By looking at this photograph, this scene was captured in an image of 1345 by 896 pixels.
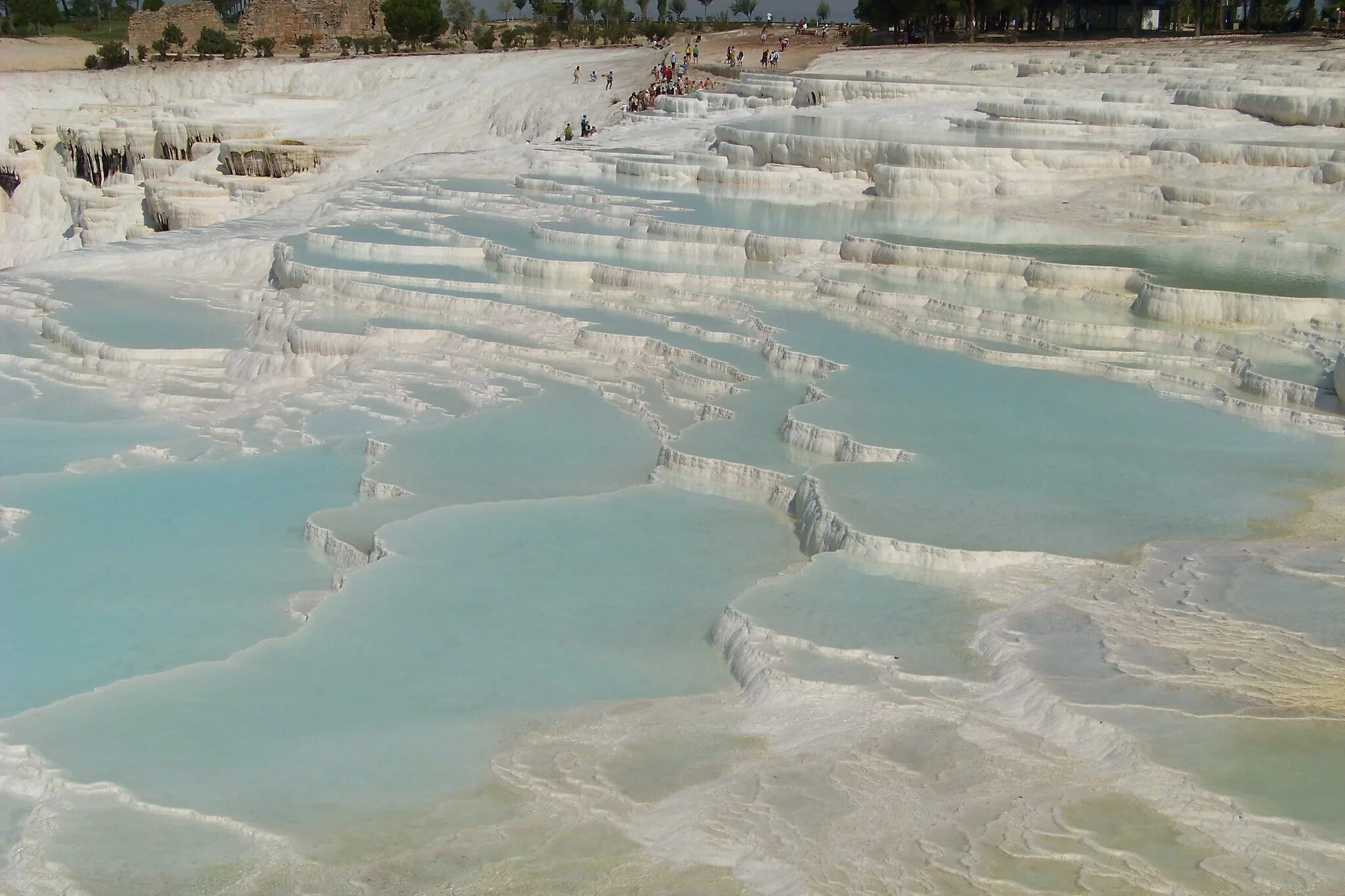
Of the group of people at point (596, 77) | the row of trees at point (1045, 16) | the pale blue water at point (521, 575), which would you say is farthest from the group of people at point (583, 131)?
the pale blue water at point (521, 575)

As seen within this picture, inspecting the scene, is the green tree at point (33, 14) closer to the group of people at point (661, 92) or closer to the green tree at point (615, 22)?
the green tree at point (615, 22)

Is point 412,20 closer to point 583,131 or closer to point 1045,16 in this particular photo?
point 583,131

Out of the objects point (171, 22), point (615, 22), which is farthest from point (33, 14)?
point (615, 22)

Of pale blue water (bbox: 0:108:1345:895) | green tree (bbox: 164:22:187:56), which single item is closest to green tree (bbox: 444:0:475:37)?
green tree (bbox: 164:22:187:56)

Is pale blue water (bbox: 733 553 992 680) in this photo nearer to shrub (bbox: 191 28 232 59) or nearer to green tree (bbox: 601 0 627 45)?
green tree (bbox: 601 0 627 45)

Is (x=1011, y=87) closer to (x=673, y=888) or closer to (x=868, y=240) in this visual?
(x=868, y=240)

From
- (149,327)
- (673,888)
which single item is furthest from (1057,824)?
(149,327)
